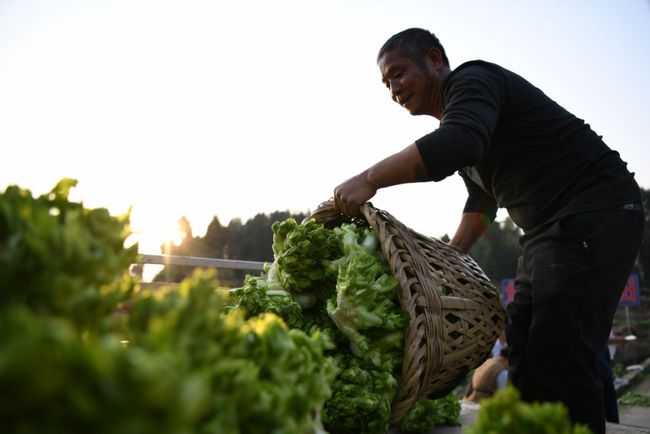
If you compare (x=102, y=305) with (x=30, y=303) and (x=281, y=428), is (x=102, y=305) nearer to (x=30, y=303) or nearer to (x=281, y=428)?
(x=30, y=303)

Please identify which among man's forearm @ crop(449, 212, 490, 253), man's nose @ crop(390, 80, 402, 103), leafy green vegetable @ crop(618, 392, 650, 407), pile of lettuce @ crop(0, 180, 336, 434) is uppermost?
man's nose @ crop(390, 80, 402, 103)

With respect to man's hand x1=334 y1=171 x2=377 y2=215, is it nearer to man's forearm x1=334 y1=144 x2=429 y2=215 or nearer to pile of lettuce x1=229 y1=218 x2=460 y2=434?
man's forearm x1=334 y1=144 x2=429 y2=215

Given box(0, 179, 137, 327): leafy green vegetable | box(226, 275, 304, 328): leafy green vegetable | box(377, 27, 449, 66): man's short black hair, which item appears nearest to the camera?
box(0, 179, 137, 327): leafy green vegetable

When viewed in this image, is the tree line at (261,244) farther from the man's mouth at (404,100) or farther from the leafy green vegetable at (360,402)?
the leafy green vegetable at (360,402)

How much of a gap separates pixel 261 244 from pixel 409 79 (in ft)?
119

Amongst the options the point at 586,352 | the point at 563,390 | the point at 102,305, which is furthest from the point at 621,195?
the point at 102,305

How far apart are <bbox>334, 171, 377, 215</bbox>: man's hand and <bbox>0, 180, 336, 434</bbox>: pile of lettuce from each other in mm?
1203

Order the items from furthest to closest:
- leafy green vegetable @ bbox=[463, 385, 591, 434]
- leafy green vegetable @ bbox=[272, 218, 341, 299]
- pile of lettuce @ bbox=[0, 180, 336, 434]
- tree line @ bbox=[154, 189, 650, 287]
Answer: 1. tree line @ bbox=[154, 189, 650, 287]
2. leafy green vegetable @ bbox=[272, 218, 341, 299]
3. leafy green vegetable @ bbox=[463, 385, 591, 434]
4. pile of lettuce @ bbox=[0, 180, 336, 434]

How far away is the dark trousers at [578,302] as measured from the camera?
7.06 ft

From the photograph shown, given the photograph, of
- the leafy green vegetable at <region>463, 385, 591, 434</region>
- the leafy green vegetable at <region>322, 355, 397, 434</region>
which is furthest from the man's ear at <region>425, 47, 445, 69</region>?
the leafy green vegetable at <region>463, 385, 591, 434</region>

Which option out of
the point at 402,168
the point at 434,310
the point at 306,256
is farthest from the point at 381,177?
the point at 434,310

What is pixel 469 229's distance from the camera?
137 inches

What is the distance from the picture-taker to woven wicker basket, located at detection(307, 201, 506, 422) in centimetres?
193

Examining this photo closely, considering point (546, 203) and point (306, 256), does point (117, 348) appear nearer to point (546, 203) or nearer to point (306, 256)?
point (306, 256)
